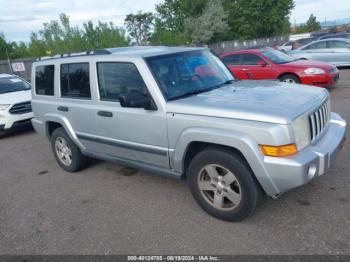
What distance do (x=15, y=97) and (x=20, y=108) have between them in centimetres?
39

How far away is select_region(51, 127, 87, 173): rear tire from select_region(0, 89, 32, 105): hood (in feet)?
12.2

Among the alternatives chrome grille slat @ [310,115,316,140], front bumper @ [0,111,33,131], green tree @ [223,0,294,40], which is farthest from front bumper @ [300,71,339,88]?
green tree @ [223,0,294,40]

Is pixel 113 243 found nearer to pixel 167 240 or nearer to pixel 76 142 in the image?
pixel 167 240

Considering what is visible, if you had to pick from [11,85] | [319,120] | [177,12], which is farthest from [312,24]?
[319,120]

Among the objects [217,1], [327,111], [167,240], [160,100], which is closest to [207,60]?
[160,100]

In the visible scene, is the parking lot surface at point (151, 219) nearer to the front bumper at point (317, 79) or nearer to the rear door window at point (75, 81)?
the rear door window at point (75, 81)

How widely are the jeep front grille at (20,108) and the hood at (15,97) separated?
9cm

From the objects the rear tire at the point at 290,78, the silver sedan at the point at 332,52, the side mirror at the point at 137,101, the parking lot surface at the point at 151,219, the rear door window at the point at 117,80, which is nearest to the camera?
the parking lot surface at the point at 151,219

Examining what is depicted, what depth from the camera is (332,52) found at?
13.9m

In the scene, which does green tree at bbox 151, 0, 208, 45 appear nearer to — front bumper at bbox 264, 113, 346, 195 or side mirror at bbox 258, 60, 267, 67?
side mirror at bbox 258, 60, 267, 67

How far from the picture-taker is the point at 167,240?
10.8 ft

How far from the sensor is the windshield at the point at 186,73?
381 centimetres

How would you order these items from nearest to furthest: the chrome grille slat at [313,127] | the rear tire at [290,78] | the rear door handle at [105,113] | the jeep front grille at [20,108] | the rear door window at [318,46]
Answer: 1. the chrome grille slat at [313,127]
2. the rear door handle at [105,113]
3. the jeep front grille at [20,108]
4. the rear tire at [290,78]
5. the rear door window at [318,46]

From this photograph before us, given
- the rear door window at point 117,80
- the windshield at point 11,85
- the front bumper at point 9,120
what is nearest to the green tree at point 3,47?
the windshield at point 11,85
